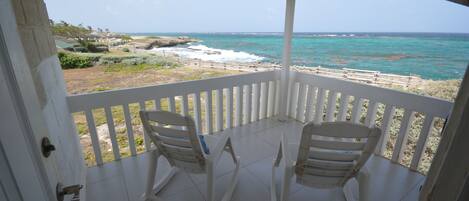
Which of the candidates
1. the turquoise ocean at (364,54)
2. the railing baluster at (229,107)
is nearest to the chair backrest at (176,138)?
the railing baluster at (229,107)

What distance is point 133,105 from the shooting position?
4871mm

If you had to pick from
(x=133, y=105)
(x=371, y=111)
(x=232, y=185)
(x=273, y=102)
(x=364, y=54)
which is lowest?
(x=133, y=105)

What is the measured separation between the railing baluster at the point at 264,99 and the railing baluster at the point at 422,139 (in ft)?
5.91

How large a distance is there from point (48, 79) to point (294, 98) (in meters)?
2.84

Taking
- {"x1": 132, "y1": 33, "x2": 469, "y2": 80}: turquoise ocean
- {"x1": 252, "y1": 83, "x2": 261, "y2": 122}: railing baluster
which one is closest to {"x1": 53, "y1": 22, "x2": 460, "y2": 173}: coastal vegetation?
{"x1": 252, "y1": 83, "x2": 261, "y2": 122}: railing baluster

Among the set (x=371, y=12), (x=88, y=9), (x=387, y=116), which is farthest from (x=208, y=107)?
(x=371, y=12)

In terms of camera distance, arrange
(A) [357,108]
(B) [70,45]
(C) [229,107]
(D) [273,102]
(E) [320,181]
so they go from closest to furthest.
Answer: (E) [320,181], (A) [357,108], (C) [229,107], (D) [273,102], (B) [70,45]

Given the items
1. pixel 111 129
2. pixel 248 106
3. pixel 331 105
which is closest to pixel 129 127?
pixel 111 129

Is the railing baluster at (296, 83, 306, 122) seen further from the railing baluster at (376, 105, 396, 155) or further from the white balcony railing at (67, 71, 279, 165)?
the railing baluster at (376, 105, 396, 155)

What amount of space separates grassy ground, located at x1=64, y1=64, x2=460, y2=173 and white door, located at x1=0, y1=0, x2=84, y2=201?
78.3 inches

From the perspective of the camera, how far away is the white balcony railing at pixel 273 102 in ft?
6.66

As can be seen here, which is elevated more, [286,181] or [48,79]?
[48,79]

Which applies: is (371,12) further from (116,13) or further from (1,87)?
(1,87)

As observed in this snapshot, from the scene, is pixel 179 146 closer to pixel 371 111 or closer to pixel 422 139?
pixel 371 111
